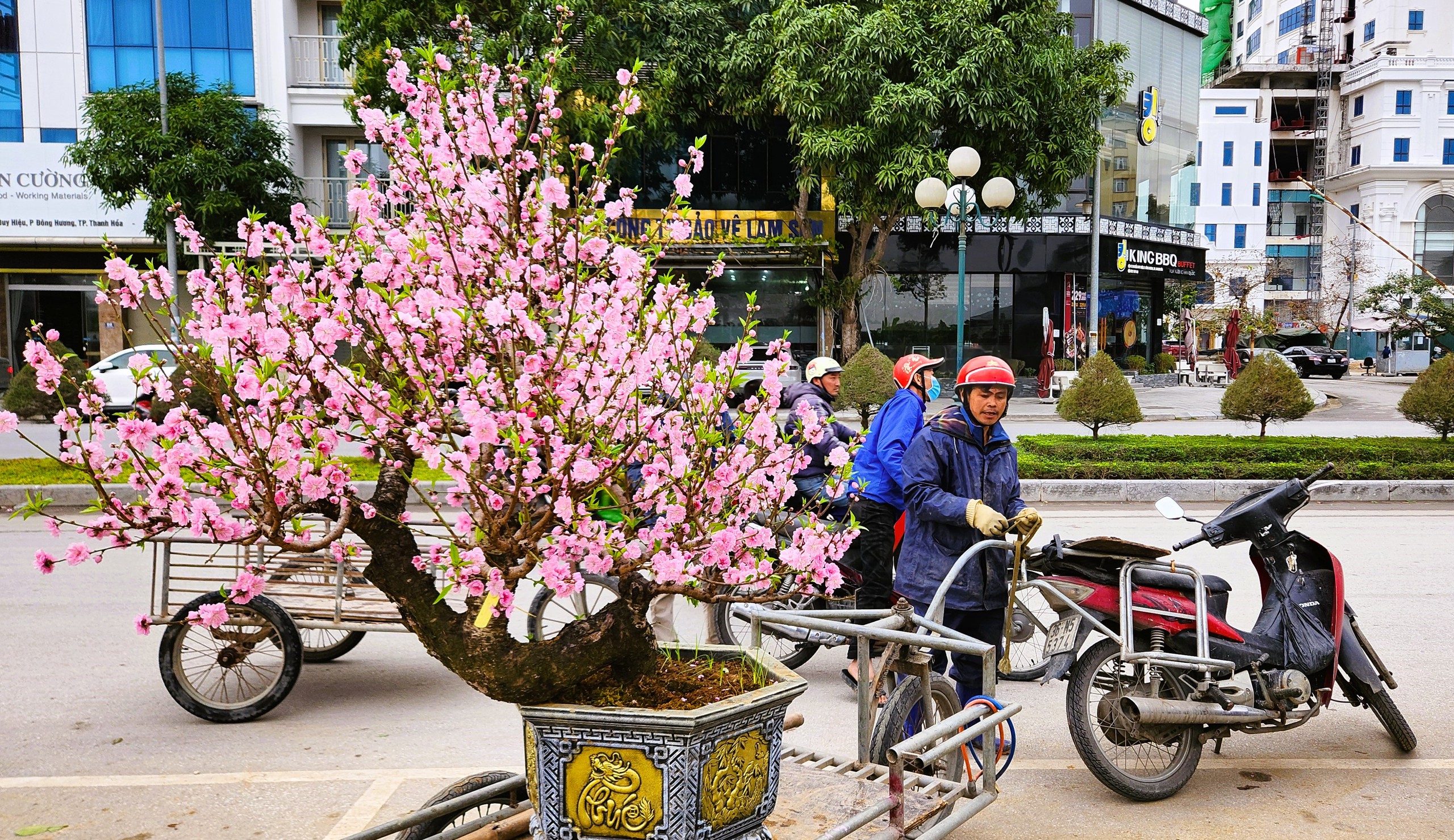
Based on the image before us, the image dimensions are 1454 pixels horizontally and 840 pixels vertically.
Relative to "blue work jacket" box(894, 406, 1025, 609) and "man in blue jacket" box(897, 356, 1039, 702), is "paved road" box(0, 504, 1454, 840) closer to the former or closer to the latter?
"man in blue jacket" box(897, 356, 1039, 702)

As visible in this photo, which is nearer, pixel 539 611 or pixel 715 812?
pixel 715 812

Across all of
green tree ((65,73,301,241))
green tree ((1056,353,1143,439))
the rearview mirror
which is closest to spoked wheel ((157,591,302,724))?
the rearview mirror

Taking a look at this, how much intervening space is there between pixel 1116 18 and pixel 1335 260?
34.7 metres

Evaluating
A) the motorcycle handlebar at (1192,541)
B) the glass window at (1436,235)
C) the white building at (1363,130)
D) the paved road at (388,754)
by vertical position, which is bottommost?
the paved road at (388,754)

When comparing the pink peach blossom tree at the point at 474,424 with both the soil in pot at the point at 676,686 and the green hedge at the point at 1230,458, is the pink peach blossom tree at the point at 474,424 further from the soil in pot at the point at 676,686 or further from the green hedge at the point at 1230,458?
the green hedge at the point at 1230,458

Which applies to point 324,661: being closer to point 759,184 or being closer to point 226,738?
point 226,738

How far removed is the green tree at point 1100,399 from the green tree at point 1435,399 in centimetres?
344

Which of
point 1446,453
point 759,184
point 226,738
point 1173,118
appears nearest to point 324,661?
point 226,738

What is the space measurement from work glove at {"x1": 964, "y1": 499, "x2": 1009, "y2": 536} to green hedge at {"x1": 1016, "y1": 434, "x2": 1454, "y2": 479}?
7.90 m

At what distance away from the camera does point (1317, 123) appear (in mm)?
69625

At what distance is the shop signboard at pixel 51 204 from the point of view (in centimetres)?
2503

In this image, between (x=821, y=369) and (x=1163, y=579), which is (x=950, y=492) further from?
(x=821, y=369)

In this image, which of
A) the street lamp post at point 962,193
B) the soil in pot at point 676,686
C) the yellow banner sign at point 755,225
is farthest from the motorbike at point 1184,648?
the yellow banner sign at point 755,225

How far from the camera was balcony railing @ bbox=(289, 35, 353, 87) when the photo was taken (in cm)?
2500
